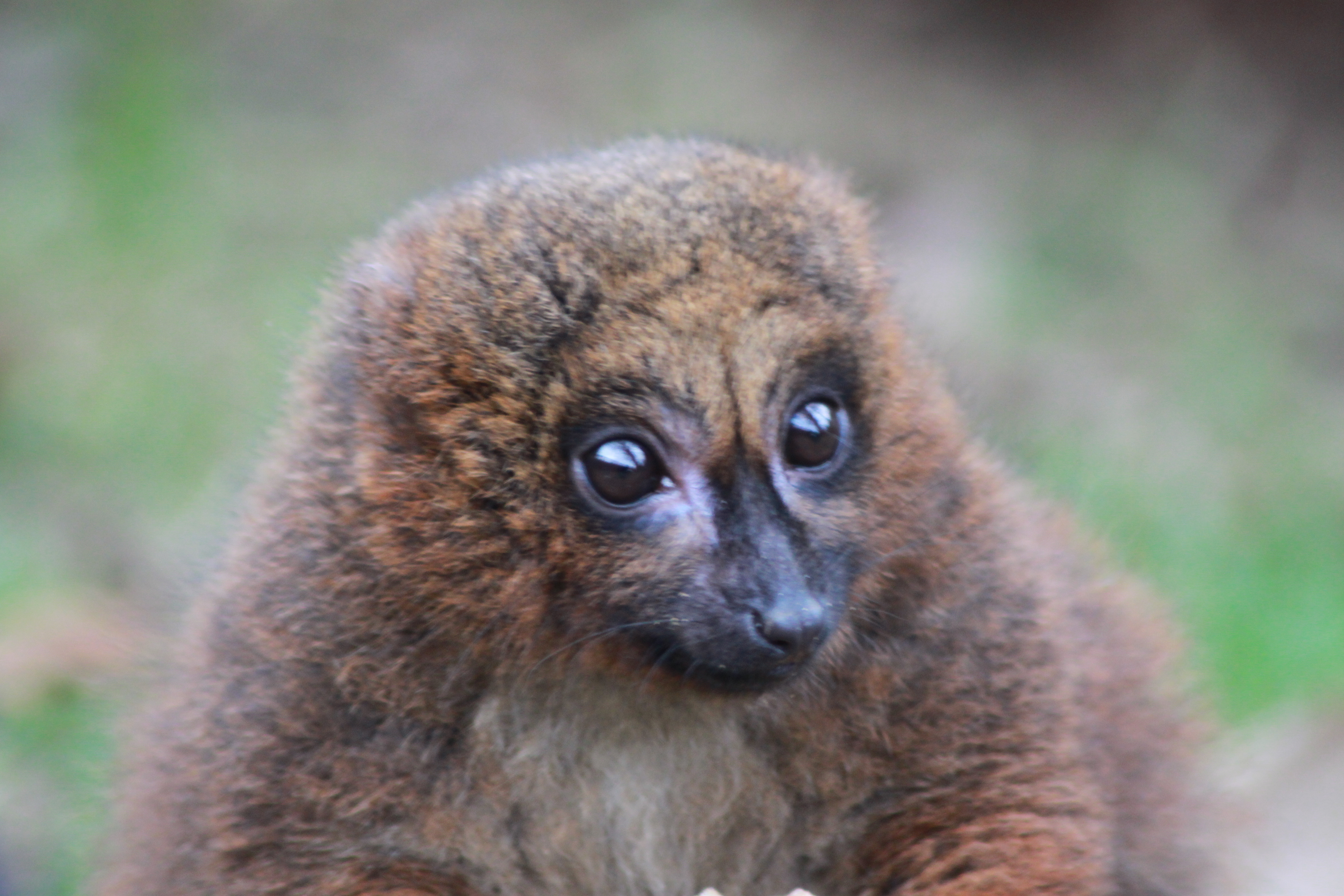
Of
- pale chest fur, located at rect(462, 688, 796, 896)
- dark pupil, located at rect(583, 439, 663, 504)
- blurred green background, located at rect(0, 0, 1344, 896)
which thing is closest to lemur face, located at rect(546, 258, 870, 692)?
dark pupil, located at rect(583, 439, 663, 504)

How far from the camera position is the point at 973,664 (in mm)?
4152

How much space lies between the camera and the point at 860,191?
879 cm

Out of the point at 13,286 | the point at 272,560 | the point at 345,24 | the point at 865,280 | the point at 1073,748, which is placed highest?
the point at 345,24

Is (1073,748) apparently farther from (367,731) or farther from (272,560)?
(272,560)

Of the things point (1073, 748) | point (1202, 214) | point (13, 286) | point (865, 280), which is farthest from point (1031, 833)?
point (13, 286)

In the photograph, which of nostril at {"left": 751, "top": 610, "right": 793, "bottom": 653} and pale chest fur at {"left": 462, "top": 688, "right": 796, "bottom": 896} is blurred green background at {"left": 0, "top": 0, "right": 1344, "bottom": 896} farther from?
nostril at {"left": 751, "top": 610, "right": 793, "bottom": 653}

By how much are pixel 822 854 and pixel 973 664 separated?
1.92 ft

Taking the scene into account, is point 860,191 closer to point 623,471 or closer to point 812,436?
point 812,436

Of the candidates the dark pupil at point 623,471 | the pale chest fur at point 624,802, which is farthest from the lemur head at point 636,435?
the pale chest fur at point 624,802

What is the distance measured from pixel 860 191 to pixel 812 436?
516 cm

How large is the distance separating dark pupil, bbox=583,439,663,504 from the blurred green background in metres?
3.74

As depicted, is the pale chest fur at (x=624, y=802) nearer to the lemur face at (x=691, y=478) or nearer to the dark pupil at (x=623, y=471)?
the lemur face at (x=691, y=478)

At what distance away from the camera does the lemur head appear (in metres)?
3.64

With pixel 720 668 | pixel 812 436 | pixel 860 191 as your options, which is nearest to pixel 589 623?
pixel 720 668
